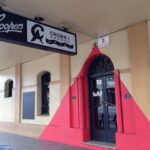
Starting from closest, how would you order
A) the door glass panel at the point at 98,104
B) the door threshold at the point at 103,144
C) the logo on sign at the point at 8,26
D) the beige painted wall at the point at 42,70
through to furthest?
the logo on sign at the point at 8,26 → the door threshold at the point at 103,144 → the door glass panel at the point at 98,104 → the beige painted wall at the point at 42,70

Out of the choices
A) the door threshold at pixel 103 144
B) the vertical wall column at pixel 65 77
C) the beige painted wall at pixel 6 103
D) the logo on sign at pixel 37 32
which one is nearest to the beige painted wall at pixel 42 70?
the vertical wall column at pixel 65 77

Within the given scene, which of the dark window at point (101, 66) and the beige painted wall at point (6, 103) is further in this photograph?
the beige painted wall at point (6, 103)

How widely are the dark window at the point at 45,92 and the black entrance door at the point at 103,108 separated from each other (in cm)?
245

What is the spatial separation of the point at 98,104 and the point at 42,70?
10.3 ft

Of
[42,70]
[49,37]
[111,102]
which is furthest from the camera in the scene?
[42,70]

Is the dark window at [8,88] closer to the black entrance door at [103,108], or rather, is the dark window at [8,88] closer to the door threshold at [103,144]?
the black entrance door at [103,108]

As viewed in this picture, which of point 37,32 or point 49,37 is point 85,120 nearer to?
point 49,37

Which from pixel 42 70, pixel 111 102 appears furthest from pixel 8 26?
pixel 42 70

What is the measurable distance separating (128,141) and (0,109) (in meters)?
7.83

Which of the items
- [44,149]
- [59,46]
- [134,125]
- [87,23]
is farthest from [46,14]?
[44,149]

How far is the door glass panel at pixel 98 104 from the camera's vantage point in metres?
7.01

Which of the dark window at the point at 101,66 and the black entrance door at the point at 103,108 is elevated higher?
the dark window at the point at 101,66

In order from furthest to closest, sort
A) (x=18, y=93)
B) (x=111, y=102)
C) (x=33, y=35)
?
(x=18, y=93)
(x=111, y=102)
(x=33, y=35)

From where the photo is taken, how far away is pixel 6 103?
11.2 metres
